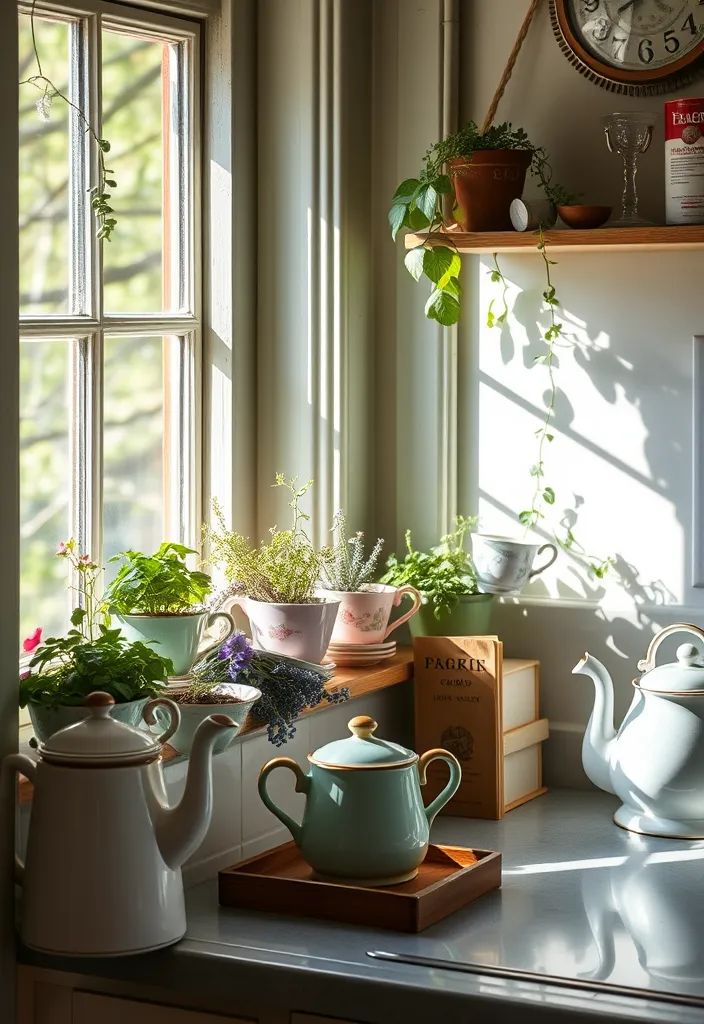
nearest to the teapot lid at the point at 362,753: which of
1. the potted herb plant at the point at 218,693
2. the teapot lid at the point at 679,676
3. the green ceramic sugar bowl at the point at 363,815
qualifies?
the green ceramic sugar bowl at the point at 363,815

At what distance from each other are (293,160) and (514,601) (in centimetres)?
89

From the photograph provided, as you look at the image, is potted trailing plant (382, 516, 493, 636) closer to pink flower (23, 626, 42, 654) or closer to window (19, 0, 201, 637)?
window (19, 0, 201, 637)

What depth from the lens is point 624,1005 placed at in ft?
5.09

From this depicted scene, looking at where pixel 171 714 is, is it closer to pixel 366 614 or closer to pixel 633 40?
pixel 366 614

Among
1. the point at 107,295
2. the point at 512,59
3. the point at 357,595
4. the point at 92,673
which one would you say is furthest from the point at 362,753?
the point at 512,59

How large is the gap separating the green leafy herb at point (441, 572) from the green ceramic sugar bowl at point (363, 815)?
67cm

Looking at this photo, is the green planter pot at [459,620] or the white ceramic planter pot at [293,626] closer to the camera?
the white ceramic planter pot at [293,626]

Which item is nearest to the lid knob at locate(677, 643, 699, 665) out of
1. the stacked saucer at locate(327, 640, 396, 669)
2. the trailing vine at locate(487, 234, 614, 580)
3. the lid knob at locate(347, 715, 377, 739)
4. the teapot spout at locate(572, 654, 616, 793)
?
the teapot spout at locate(572, 654, 616, 793)

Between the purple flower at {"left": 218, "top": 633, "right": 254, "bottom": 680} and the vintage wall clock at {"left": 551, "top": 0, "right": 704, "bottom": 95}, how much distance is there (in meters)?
1.18

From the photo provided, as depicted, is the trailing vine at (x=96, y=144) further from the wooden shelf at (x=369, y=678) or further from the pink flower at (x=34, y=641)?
the wooden shelf at (x=369, y=678)

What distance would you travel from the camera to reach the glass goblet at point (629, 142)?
245cm

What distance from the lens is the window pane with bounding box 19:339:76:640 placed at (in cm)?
222

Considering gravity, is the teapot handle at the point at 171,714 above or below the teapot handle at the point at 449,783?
above

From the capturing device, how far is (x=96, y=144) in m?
2.28
